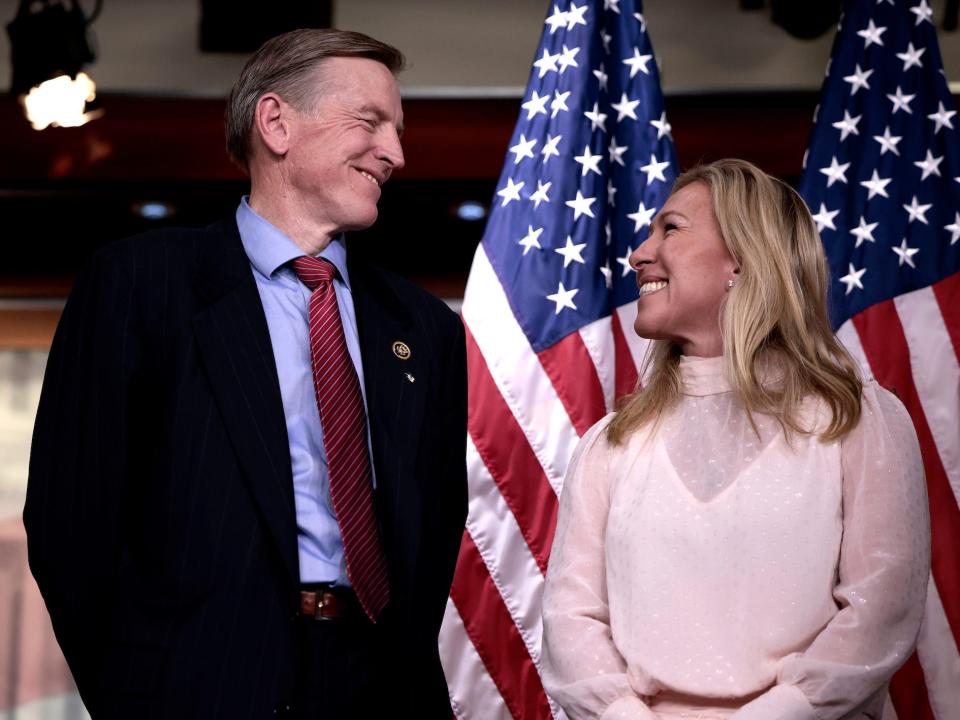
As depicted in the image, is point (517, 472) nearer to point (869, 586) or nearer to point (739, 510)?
point (739, 510)

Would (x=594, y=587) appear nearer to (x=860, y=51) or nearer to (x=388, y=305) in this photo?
(x=388, y=305)

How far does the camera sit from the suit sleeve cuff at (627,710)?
1.88 meters

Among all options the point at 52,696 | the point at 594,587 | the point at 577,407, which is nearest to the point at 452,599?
the point at 577,407

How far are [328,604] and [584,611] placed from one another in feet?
1.32

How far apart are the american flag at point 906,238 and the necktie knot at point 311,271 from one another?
4.46ft

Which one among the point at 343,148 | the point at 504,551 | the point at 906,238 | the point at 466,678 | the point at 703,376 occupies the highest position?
the point at 343,148

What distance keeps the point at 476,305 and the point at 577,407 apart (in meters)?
0.32

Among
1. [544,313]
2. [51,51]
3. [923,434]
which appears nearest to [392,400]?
[544,313]

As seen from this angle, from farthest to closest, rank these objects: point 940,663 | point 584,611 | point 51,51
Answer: point 51,51, point 940,663, point 584,611

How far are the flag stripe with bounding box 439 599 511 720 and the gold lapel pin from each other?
933 mm

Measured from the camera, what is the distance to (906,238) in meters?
3.06

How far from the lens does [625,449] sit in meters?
2.16

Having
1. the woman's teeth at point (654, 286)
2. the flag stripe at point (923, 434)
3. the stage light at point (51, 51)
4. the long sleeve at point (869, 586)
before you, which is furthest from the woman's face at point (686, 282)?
the stage light at point (51, 51)

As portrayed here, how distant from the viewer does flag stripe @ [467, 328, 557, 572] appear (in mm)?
2949
